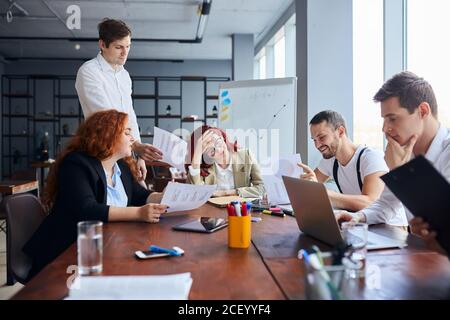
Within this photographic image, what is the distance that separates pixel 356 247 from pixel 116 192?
1.29 metres

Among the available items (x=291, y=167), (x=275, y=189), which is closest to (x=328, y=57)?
(x=291, y=167)

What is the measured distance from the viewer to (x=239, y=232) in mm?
1350

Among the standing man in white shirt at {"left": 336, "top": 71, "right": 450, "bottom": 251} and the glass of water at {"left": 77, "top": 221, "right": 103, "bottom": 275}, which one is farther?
the standing man in white shirt at {"left": 336, "top": 71, "right": 450, "bottom": 251}

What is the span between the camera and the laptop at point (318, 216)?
1311 millimetres

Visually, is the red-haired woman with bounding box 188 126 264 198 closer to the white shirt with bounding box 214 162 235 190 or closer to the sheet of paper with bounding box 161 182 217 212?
the white shirt with bounding box 214 162 235 190

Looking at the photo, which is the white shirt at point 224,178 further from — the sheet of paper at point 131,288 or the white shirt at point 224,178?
the sheet of paper at point 131,288

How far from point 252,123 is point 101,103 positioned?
2.49 metres

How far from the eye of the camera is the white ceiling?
18.6 feet

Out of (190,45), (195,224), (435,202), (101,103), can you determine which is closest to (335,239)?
(435,202)

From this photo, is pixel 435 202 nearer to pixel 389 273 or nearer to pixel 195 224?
pixel 389 273

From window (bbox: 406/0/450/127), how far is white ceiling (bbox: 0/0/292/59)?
235 cm

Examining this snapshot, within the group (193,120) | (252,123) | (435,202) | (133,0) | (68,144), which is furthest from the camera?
(193,120)

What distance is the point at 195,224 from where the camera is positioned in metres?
Answer: 1.71

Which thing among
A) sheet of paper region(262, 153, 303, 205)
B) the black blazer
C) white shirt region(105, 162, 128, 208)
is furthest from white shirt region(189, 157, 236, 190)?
A: the black blazer
